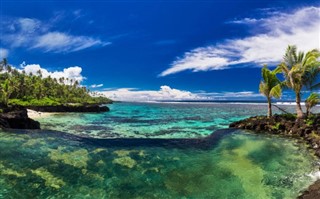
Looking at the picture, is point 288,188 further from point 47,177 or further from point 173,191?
point 47,177

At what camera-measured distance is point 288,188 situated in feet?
30.2

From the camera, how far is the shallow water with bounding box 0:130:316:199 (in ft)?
28.6

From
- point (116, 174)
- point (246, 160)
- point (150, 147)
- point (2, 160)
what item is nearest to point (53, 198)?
point (116, 174)

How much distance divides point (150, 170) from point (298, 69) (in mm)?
19829

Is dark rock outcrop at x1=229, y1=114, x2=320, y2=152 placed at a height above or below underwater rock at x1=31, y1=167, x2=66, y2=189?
above

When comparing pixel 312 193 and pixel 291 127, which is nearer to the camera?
pixel 312 193

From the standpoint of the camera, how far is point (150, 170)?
1117cm

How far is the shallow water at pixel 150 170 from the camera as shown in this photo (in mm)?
8711

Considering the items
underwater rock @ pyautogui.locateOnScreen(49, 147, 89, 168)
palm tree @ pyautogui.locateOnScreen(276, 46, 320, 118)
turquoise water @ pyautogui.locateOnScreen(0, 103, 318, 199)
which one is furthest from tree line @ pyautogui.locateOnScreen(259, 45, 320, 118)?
underwater rock @ pyautogui.locateOnScreen(49, 147, 89, 168)

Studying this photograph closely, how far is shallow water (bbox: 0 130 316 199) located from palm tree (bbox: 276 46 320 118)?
32.0 feet

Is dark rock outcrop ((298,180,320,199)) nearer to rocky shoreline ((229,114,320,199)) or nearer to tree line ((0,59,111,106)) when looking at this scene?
rocky shoreline ((229,114,320,199))

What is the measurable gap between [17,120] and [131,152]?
18256 mm

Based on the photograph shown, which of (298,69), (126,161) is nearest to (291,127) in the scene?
(298,69)

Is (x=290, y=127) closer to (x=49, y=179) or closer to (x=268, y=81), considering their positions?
(x=268, y=81)
